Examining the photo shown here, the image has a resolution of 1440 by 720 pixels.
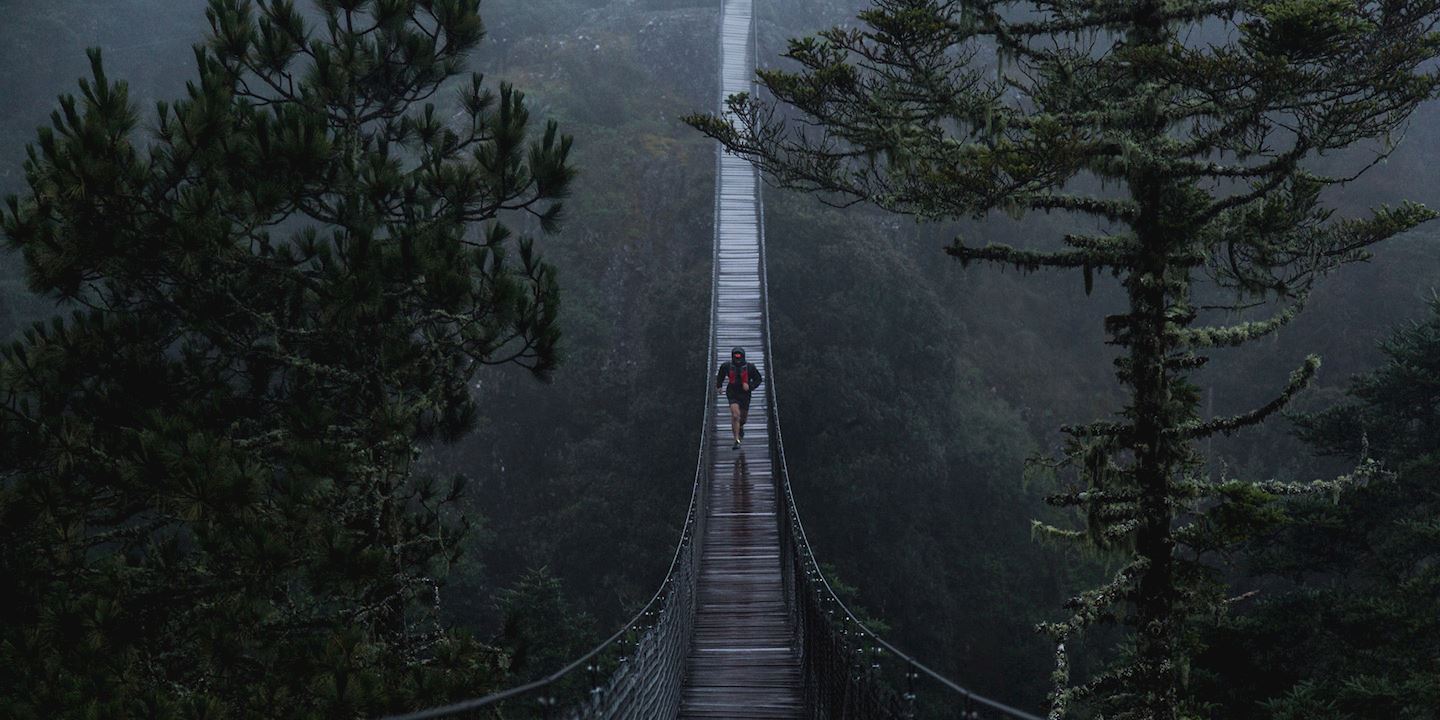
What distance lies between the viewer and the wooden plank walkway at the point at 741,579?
6.95 m

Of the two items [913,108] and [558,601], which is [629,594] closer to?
[558,601]

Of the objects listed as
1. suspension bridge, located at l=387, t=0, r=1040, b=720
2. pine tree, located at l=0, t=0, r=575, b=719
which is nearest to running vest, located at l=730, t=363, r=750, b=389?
suspension bridge, located at l=387, t=0, r=1040, b=720

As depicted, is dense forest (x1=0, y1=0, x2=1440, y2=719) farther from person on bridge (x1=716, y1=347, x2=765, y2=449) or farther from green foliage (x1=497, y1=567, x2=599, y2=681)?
person on bridge (x1=716, y1=347, x2=765, y2=449)

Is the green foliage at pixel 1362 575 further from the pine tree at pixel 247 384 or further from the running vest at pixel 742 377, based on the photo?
the pine tree at pixel 247 384

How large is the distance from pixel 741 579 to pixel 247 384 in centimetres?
440

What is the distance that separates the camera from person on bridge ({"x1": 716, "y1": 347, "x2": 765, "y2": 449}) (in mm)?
10930

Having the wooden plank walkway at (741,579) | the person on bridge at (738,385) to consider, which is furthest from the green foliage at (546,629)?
the person on bridge at (738,385)

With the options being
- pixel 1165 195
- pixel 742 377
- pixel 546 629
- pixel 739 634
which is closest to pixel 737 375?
pixel 742 377

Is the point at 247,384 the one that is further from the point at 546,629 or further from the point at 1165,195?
the point at 546,629

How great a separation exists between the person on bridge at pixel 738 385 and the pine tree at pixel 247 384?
4332 millimetres

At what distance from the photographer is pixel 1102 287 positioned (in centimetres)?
2212

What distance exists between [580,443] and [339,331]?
38.1 feet

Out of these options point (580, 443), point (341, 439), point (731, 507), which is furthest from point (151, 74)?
point (341, 439)

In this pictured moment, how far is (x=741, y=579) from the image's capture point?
8.73 m
